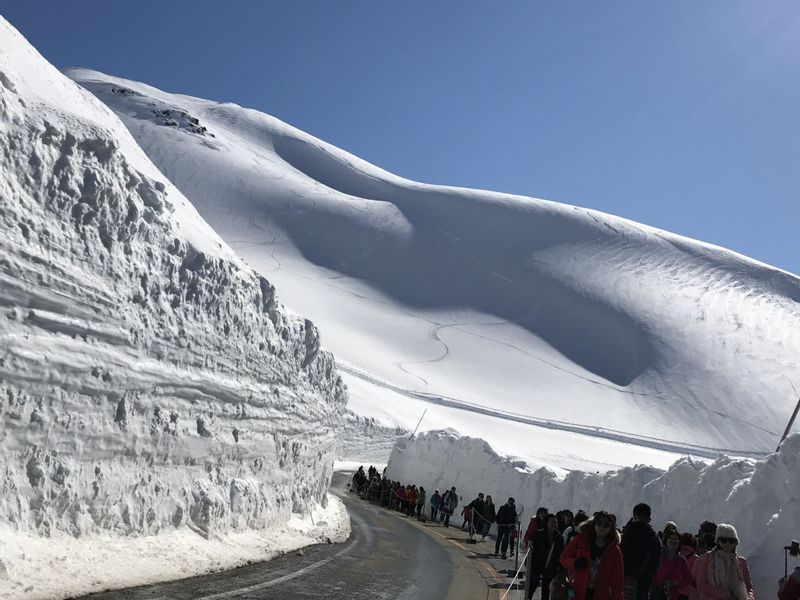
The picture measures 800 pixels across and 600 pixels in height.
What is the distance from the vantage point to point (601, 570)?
6.78 meters

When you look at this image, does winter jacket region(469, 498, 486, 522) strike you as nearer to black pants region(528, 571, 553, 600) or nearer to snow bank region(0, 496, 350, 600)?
snow bank region(0, 496, 350, 600)

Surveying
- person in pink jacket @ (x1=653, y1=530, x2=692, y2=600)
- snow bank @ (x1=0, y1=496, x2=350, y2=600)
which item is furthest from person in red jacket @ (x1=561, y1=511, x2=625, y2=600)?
snow bank @ (x1=0, y1=496, x2=350, y2=600)

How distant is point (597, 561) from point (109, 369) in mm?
6379

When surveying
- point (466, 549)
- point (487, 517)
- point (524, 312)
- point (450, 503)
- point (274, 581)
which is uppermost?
point (524, 312)

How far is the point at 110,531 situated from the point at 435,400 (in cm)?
7324

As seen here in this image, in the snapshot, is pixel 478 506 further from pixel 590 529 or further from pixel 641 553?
pixel 590 529

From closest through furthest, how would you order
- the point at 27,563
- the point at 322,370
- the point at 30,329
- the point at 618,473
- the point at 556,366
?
1. the point at 27,563
2. the point at 30,329
3. the point at 322,370
4. the point at 618,473
5. the point at 556,366

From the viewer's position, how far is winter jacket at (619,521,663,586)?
7867 mm

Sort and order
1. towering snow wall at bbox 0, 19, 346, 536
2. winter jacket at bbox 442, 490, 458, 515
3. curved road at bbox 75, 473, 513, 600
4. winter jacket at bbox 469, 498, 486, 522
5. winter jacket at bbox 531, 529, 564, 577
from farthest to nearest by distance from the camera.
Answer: winter jacket at bbox 442, 490, 458, 515 → winter jacket at bbox 469, 498, 486, 522 → winter jacket at bbox 531, 529, 564, 577 → curved road at bbox 75, 473, 513, 600 → towering snow wall at bbox 0, 19, 346, 536

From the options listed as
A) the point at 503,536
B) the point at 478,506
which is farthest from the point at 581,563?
the point at 478,506

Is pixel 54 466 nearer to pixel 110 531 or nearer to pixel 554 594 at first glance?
pixel 110 531

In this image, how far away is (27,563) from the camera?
763 centimetres

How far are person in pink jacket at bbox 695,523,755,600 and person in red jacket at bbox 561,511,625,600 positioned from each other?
916 millimetres

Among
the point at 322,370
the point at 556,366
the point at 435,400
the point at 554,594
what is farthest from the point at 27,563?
the point at 556,366
